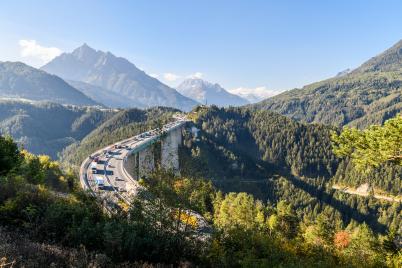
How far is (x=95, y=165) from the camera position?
4838 inches

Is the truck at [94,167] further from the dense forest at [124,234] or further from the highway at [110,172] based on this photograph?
the dense forest at [124,234]

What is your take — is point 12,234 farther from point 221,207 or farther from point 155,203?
point 221,207

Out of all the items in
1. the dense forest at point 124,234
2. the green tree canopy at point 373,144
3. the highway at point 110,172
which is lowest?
the highway at point 110,172

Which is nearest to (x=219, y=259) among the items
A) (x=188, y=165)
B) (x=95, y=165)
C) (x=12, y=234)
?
(x=188, y=165)

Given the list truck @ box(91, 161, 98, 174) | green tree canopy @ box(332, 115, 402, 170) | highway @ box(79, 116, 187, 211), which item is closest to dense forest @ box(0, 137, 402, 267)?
green tree canopy @ box(332, 115, 402, 170)

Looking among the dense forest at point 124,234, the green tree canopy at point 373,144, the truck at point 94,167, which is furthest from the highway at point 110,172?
the dense forest at point 124,234

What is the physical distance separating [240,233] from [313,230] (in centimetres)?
5365

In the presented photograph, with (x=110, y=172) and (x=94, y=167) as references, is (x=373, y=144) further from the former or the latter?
(x=94, y=167)

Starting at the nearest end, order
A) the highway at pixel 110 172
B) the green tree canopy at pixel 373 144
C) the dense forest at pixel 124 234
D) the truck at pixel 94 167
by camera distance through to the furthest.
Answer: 1. the dense forest at pixel 124 234
2. the green tree canopy at pixel 373 144
3. the highway at pixel 110 172
4. the truck at pixel 94 167

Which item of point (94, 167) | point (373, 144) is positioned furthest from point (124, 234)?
point (94, 167)

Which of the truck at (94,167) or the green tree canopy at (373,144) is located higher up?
the green tree canopy at (373,144)

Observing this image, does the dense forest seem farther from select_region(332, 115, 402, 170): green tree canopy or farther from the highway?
the highway

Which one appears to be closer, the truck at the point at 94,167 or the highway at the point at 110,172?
the highway at the point at 110,172

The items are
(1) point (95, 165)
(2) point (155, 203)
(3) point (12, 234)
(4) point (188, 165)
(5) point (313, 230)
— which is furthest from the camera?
(1) point (95, 165)
